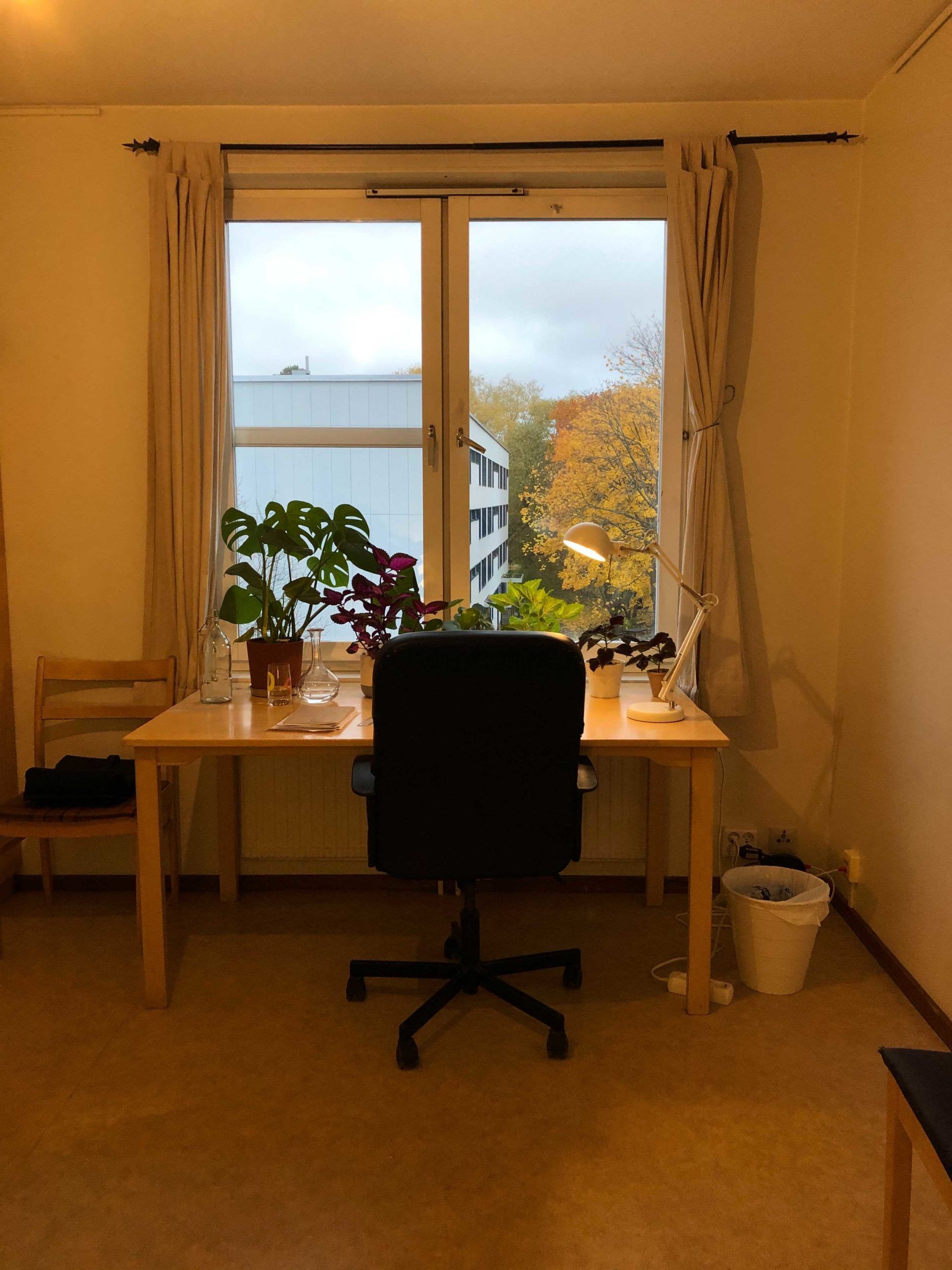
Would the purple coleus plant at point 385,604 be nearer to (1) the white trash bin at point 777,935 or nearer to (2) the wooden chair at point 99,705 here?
(2) the wooden chair at point 99,705

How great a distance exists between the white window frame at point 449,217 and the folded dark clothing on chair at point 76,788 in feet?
3.86

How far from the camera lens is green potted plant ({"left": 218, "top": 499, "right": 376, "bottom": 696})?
2.85 m

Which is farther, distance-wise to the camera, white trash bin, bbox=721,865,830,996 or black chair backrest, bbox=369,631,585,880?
white trash bin, bbox=721,865,830,996

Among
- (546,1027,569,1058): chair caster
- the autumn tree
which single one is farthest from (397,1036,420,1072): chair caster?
the autumn tree

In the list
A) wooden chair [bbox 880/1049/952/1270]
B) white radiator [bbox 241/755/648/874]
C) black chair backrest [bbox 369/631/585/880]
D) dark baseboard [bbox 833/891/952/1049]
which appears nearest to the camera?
wooden chair [bbox 880/1049/952/1270]

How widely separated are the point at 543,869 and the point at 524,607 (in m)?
1.03

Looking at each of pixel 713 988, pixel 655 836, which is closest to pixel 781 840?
pixel 655 836

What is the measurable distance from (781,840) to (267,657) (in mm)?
1801

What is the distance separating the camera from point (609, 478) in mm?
3131

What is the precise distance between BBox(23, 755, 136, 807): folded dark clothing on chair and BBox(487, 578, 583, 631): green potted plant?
1.22 m

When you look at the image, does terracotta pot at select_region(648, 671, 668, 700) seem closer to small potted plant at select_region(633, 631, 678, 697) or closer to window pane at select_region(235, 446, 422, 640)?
small potted plant at select_region(633, 631, 678, 697)

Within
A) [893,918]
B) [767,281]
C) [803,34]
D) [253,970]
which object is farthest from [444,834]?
[803,34]

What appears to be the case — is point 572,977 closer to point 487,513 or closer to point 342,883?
point 342,883

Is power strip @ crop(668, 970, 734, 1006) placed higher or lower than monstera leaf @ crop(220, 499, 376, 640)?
lower
